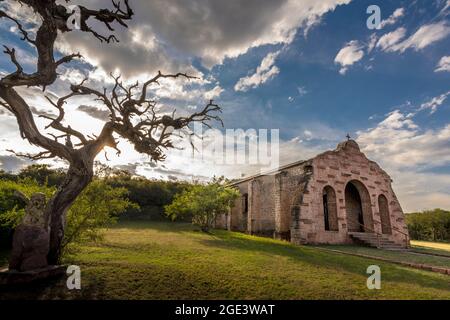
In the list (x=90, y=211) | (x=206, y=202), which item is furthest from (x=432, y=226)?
(x=90, y=211)

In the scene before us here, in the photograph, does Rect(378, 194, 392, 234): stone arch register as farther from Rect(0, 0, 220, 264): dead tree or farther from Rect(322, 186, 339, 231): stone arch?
Rect(0, 0, 220, 264): dead tree

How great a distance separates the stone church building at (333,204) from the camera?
606 inches

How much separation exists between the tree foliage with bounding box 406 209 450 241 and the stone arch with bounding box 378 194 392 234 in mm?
24492

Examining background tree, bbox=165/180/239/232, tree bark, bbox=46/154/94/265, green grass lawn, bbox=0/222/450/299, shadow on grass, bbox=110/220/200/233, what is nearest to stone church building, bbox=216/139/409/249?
background tree, bbox=165/180/239/232

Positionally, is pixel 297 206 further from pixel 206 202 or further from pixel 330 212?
pixel 206 202

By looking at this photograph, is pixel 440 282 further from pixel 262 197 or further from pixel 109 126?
pixel 262 197

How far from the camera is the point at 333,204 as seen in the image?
1647 cm

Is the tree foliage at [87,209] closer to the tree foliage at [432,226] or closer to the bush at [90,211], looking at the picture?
the bush at [90,211]


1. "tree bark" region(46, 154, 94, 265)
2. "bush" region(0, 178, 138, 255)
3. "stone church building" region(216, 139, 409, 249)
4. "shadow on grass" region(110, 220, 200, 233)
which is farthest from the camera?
"shadow on grass" region(110, 220, 200, 233)

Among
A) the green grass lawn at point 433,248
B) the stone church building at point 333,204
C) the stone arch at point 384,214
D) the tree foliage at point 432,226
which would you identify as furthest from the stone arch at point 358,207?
the tree foliage at point 432,226

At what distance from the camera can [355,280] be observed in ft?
21.1

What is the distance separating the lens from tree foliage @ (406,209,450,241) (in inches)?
1409
